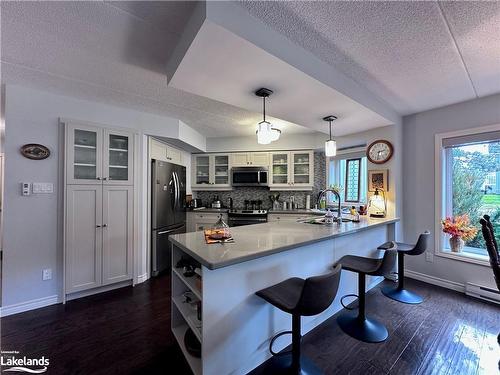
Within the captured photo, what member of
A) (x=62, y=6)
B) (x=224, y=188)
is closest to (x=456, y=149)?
(x=224, y=188)

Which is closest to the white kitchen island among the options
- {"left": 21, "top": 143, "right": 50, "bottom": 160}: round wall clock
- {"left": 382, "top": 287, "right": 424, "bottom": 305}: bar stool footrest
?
{"left": 382, "top": 287, "right": 424, "bottom": 305}: bar stool footrest

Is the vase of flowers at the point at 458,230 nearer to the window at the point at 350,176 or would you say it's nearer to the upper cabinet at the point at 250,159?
the window at the point at 350,176

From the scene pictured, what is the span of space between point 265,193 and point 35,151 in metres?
3.66

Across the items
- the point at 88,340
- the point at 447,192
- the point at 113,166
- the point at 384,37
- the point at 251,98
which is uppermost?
the point at 384,37

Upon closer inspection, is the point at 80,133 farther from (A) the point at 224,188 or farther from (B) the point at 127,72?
(A) the point at 224,188

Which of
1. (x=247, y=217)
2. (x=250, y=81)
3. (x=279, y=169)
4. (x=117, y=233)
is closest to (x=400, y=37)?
(x=250, y=81)

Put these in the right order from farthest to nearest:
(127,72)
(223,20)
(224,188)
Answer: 1. (224,188)
2. (127,72)
3. (223,20)

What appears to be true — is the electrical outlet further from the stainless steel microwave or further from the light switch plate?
the stainless steel microwave

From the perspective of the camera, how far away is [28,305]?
2.33 m

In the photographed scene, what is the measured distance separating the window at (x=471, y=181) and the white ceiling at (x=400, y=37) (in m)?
0.67

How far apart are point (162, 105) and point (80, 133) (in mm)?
1010

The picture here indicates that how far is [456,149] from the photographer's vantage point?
2.82m

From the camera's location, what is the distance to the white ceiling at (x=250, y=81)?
1381mm

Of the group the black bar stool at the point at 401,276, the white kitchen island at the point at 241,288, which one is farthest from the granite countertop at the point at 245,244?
the black bar stool at the point at 401,276
